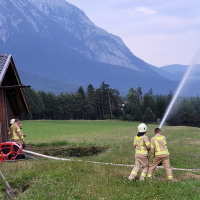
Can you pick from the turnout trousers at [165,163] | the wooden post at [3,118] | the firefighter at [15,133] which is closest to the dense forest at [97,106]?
the wooden post at [3,118]

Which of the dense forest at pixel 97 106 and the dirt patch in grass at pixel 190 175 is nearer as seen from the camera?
the dirt patch in grass at pixel 190 175

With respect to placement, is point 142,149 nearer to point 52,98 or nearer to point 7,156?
point 7,156

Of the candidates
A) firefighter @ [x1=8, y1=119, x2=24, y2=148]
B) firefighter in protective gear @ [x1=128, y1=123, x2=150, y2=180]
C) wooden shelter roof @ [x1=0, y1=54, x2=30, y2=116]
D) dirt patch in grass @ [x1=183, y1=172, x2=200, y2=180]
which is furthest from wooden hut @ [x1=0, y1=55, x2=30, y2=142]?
dirt patch in grass @ [x1=183, y1=172, x2=200, y2=180]

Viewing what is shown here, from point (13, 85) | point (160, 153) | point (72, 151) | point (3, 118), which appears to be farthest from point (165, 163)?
point (13, 85)

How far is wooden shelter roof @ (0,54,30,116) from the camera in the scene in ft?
50.2

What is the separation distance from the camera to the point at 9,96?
59.5 ft

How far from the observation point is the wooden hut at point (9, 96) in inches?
Result: 611

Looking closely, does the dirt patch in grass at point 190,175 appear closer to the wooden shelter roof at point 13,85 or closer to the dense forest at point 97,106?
the wooden shelter roof at point 13,85

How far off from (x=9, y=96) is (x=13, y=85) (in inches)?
35.9

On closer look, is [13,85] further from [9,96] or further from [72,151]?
[72,151]

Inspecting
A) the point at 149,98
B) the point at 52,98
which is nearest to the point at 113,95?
the point at 149,98

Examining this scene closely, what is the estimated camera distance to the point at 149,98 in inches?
4242

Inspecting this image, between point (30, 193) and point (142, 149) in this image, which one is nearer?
point (30, 193)

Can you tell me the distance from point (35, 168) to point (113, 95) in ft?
331
